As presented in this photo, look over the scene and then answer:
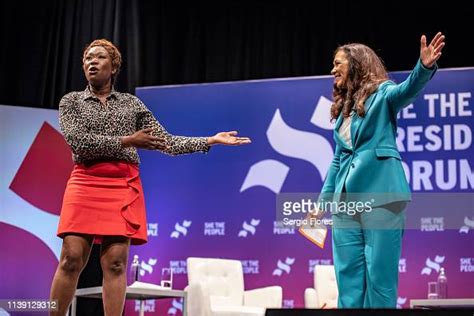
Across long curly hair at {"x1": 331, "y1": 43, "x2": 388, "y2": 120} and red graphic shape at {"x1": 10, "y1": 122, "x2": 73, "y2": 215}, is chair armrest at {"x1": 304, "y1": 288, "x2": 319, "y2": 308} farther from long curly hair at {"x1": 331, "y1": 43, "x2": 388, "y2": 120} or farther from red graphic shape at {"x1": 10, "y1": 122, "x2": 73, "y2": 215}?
long curly hair at {"x1": 331, "y1": 43, "x2": 388, "y2": 120}

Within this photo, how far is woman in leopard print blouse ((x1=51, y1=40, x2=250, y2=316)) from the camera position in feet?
10.2

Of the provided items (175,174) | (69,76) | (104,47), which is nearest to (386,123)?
(104,47)

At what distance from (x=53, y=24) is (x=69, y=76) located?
56 cm

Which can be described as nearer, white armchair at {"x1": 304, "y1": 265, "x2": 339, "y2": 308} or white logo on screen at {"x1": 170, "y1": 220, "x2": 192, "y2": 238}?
white armchair at {"x1": 304, "y1": 265, "x2": 339, "y2": 308}

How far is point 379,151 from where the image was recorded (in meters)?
3.11

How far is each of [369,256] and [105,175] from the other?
1130 millimetres

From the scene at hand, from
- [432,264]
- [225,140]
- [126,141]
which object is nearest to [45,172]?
[432,264]

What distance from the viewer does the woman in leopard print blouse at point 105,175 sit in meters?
3.12

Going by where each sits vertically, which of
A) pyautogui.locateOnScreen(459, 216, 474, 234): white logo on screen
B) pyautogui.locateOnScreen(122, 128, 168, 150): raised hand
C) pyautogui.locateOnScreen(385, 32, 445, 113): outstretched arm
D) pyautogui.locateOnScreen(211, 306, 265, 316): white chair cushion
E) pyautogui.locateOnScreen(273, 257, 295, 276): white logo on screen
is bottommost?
pyautogui.locateOnScreen(211, 306, 265, 316): white chair cushion

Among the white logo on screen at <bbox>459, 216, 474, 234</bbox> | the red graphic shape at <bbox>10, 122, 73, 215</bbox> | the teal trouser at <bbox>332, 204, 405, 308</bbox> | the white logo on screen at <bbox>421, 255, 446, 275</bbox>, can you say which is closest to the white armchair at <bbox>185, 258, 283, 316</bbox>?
the white logo on screen at <bbox>421, 255, 446, 275</bbox>

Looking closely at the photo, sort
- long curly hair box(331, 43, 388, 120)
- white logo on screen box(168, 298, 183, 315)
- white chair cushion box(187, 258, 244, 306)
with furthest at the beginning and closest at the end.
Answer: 1. white logo on screen box(168, 298, 183, 315)
2. white chair cushion box(187, 258, 244, 306)
3. long curly hair box(331, 43, 388, 120)

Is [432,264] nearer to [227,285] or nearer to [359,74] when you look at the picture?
[227,285]

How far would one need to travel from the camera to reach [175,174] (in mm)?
7145

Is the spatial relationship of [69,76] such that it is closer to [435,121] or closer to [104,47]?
[435,121]
